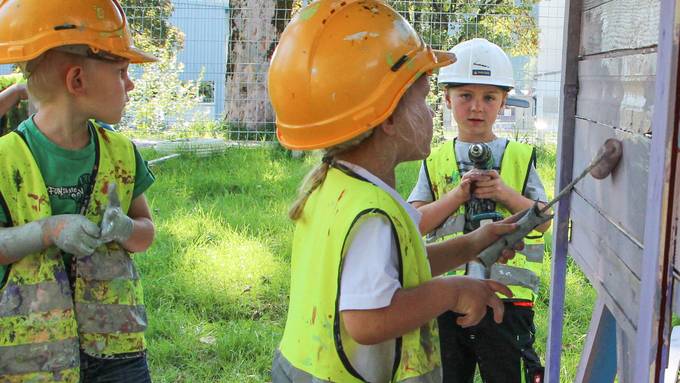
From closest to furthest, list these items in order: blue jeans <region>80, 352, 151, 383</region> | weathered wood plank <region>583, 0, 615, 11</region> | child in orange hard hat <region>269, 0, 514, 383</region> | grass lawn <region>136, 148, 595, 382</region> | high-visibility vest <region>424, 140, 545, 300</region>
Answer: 1. child in orange hard hat <region>269, 0, 514, 383</region>
2. weathered wood plank <region>583, 0, 615, 11</region>
3. blue jeans <region>80, 352, 151, 383</region>
4. high-visibility vest <region>424, 140, 545, 300</region>
5. grass lawn <region>136, 148, 595, 382</region>

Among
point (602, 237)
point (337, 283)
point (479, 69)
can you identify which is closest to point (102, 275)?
point (337, 283)

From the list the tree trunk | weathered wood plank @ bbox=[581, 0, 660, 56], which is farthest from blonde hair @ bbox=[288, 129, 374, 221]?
the tree trunk

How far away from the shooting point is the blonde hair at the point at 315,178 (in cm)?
188

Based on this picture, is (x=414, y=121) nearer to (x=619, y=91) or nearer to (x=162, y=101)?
(x=619, y=91)

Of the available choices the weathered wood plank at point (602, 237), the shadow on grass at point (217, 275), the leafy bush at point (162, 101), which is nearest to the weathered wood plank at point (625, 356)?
the weathered wood plank at point (602, 237)

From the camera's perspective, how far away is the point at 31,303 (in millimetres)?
2131

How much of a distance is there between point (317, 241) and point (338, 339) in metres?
0.22

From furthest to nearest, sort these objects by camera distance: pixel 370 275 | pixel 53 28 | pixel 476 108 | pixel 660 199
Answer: pixel 476 108 → pixel 53 28 → pixel 370 275 → pixel 660 199

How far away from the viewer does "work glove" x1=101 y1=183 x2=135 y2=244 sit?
82.7 inches

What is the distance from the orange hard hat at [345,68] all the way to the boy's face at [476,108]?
117cm

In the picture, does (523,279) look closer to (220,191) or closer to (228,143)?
(220,191)

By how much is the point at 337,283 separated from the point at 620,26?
87cm

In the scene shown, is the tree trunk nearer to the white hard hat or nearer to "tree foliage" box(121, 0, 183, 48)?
"tree foliage" box(121, 0, 183, 48)

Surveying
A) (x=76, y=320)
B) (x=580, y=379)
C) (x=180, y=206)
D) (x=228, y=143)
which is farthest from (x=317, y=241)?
(x=228, y=143)
